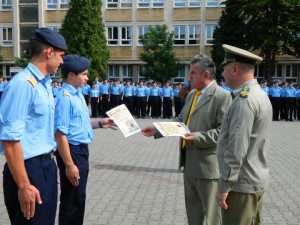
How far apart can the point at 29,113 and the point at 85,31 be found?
34.3 metres

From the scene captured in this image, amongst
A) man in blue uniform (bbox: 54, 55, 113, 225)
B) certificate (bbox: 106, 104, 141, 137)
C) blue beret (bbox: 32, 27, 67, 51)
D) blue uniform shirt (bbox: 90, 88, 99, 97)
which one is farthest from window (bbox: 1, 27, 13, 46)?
blue beret (bbox: 32, 27, 67, 51)

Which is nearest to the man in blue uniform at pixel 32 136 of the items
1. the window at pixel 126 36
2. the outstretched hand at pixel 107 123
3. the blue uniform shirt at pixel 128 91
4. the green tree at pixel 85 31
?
the outstretched hand at pixel 107 123

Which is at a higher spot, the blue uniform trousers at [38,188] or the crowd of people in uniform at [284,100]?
the blue uniform trousers at [38,188]

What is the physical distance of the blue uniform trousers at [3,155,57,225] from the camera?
3.25m

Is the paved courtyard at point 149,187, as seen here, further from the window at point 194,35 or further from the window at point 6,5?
the window at point 6,5

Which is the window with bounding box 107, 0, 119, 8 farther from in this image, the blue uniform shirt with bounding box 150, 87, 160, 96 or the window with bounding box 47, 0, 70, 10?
the blue uniform shirt with bounding box 150, 87, 160, 96

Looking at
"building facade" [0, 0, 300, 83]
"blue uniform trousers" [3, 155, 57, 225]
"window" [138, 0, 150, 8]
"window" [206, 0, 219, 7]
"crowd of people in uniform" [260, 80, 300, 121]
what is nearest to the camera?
"blue uniform trousers" [3, 155, 57, 225]

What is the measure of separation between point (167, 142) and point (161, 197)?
658cm

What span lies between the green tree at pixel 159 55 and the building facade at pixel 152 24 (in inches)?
130

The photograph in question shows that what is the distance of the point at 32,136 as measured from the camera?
3.22 m

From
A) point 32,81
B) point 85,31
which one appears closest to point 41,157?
point 32,81

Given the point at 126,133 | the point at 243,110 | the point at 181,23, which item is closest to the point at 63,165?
the point at 126,133

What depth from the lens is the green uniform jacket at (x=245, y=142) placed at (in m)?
3.29

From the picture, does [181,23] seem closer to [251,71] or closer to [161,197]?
[161,197]
